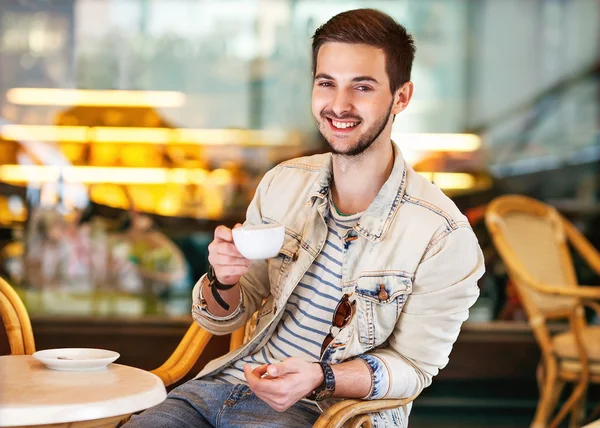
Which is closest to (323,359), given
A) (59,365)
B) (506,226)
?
(59,365)

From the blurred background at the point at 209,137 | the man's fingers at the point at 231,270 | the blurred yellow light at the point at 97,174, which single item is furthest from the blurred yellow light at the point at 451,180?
the man's fingers at the point at 231,270

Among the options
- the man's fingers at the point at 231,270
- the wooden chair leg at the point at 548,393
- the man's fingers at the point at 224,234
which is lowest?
the wooden chair leg at the point at 548,393

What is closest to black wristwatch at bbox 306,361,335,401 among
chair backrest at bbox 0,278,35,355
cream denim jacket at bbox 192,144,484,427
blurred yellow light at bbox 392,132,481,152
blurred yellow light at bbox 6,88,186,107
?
cream denim jacket at bbox 192,144,484,427

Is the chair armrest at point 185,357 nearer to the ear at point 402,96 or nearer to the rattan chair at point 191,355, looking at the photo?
the rattan chair at point 191,355

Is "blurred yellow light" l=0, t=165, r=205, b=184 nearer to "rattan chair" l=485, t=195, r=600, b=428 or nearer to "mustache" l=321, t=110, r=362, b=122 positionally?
"rattan chair" l=485, t=195, r=600, b=428

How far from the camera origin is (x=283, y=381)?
Answer: 172 cm

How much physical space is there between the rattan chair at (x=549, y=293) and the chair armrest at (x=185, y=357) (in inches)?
70.8

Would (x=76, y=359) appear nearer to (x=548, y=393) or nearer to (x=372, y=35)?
(x=372, y=35)

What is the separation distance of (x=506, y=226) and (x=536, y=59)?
2.30 meters

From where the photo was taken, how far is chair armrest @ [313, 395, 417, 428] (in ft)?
5.77

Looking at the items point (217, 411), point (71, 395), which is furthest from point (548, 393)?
point (71, 395)

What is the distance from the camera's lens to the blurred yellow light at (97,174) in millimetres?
5371

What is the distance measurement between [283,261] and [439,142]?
3910 millimetres

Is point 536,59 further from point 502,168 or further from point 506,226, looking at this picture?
point 506,226
